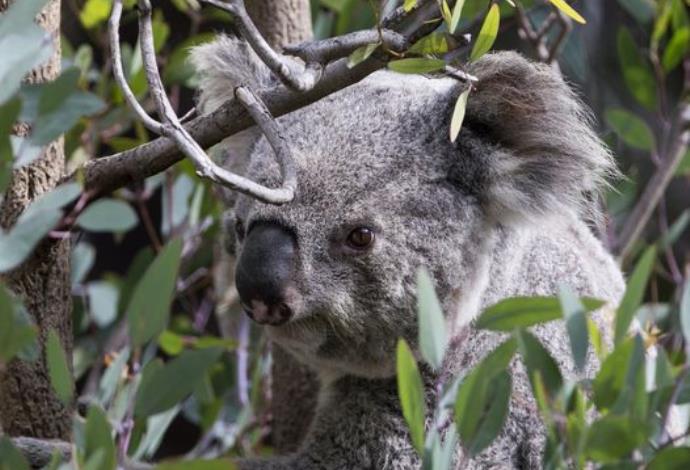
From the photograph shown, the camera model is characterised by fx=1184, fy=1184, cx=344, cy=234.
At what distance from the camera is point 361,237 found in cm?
251

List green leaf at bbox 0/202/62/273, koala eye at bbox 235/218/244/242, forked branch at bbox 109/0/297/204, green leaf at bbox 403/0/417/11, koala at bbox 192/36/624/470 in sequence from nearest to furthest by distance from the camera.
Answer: green leaf at bbox 0/202/62/273 → forked branch at bbox 109/0/297/204 → green leaf at bbox 403/0/417/11 → koala at bbox 192/36/624/470 → koala eye at bbox 235/218/244/242

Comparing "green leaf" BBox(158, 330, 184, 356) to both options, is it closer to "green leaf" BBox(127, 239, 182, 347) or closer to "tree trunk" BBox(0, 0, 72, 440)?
"tree trunk" BBox(0, 0, 72, 440)

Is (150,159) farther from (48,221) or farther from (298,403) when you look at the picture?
(298,403)

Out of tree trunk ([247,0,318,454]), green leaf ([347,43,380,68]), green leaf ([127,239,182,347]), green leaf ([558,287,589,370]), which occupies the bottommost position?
tree trunk ([247,0,318,454])

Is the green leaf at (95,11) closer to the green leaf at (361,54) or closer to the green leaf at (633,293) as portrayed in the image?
the green leaf at (361,54)

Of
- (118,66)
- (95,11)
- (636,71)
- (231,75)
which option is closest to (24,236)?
(118,66)

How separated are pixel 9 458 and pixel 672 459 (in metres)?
0.90

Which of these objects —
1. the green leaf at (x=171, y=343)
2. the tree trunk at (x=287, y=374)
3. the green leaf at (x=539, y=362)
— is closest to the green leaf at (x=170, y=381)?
the green leaf at (x=539, y=362)

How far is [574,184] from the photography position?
103 inches

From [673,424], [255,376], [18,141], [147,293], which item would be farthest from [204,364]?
[255,376]

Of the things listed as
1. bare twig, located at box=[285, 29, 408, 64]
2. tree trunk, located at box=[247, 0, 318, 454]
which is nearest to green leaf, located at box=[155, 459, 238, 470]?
bare twig, located at box=[285, 29, 408, 64]

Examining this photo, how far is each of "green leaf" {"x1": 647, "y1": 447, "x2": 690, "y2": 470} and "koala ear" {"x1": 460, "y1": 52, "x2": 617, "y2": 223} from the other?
100cm

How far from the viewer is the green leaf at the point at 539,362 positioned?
1698 mm

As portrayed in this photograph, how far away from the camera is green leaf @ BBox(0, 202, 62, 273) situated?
1537 mm
